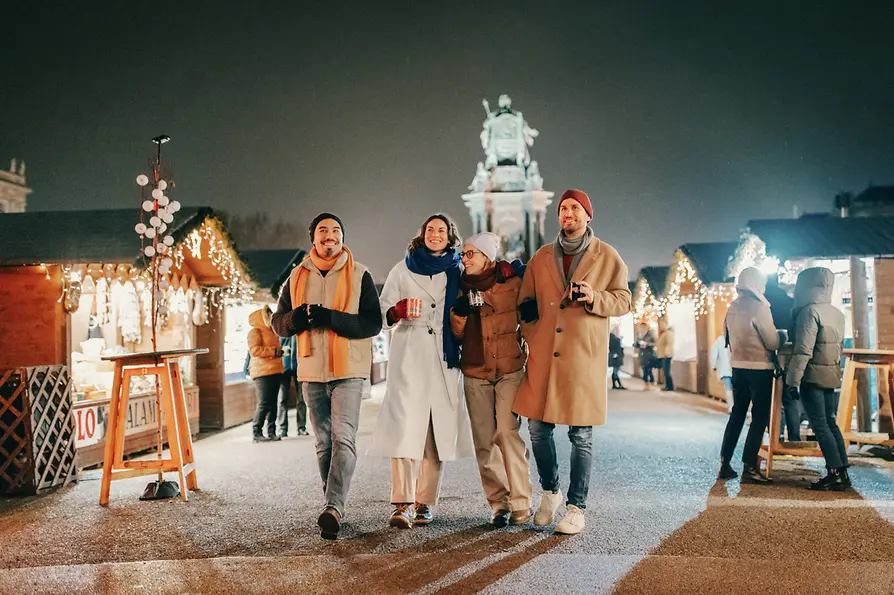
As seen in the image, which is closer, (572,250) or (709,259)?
(572,250)

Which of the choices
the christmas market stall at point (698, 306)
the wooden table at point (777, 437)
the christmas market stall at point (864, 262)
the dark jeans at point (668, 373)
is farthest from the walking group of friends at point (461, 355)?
the dark jeans at point (668, 373)

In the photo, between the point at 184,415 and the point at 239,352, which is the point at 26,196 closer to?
the point at 239,352

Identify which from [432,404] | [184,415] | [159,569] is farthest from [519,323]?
[184,415]

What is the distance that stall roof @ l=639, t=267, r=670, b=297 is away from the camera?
25938 mm

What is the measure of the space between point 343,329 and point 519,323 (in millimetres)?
1299

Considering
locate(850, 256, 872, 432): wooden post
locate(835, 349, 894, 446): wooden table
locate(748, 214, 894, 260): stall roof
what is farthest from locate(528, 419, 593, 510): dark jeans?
locate(748, 214, 894, 260): stall roof

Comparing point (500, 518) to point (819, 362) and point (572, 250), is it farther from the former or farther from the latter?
point (819, 362)

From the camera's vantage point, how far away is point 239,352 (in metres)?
14.3

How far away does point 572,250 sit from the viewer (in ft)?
17.9

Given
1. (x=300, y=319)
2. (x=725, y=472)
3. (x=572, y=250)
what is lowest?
(x=725, y=472)

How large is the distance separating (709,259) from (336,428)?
15.4m

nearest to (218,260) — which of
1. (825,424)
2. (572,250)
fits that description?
(572,250)

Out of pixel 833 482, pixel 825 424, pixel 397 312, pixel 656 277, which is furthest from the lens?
pixel 656 277

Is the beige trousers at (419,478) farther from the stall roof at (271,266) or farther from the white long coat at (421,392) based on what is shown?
the stall roof at (271,266)
